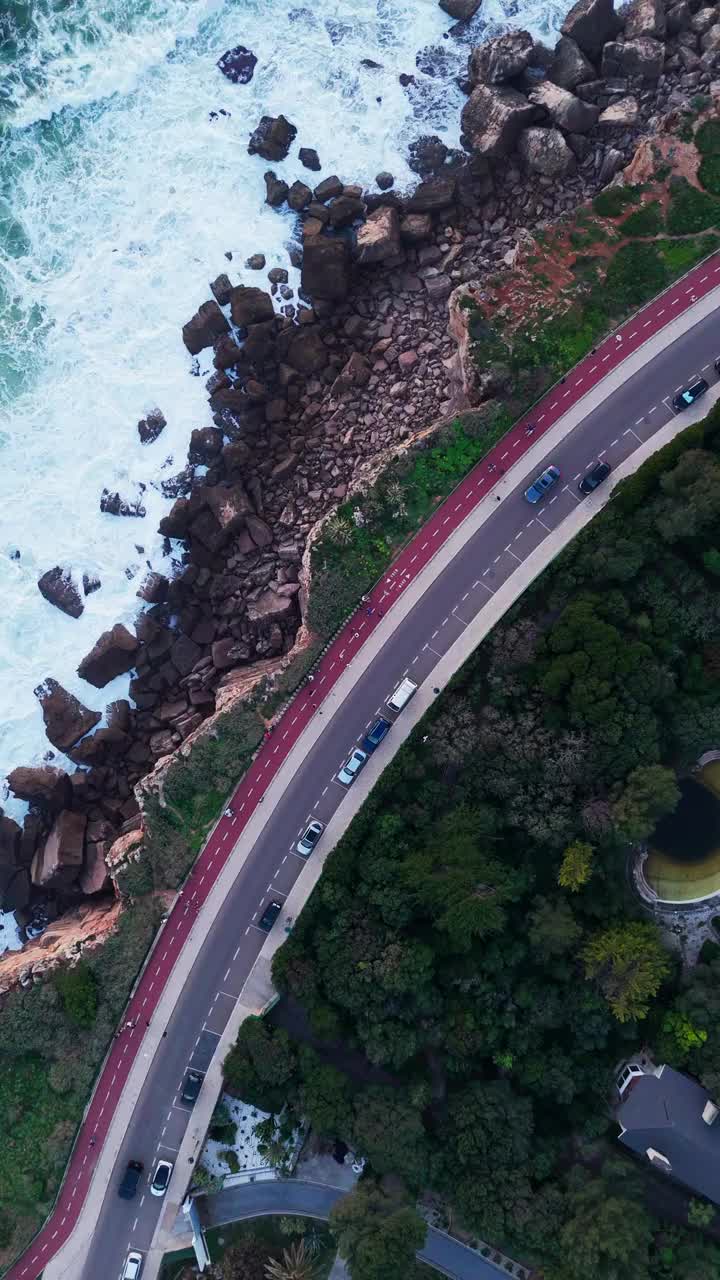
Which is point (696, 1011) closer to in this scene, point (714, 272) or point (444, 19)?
point (714, 272)

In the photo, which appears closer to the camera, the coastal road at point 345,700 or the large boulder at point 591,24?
the coastal road at point 345,700

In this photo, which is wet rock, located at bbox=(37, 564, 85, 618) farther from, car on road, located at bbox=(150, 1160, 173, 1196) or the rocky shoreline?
car on road, located at bbox=(150, 1160, 173, 1196)

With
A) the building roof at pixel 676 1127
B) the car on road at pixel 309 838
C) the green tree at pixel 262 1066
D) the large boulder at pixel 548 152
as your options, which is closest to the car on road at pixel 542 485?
the large boulder at pixel 548 152

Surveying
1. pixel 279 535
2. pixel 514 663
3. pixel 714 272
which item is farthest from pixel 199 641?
pixel 714 272

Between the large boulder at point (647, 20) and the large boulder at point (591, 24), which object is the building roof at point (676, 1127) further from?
the large boulder at point (591, 24)

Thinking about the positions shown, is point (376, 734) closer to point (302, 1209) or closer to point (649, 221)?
point (302, 1209)

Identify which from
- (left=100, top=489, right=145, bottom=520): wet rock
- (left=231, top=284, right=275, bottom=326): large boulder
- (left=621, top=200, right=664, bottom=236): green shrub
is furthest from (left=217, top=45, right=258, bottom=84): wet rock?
(left=100, top=489, right=145, bottom=520): wet rock
